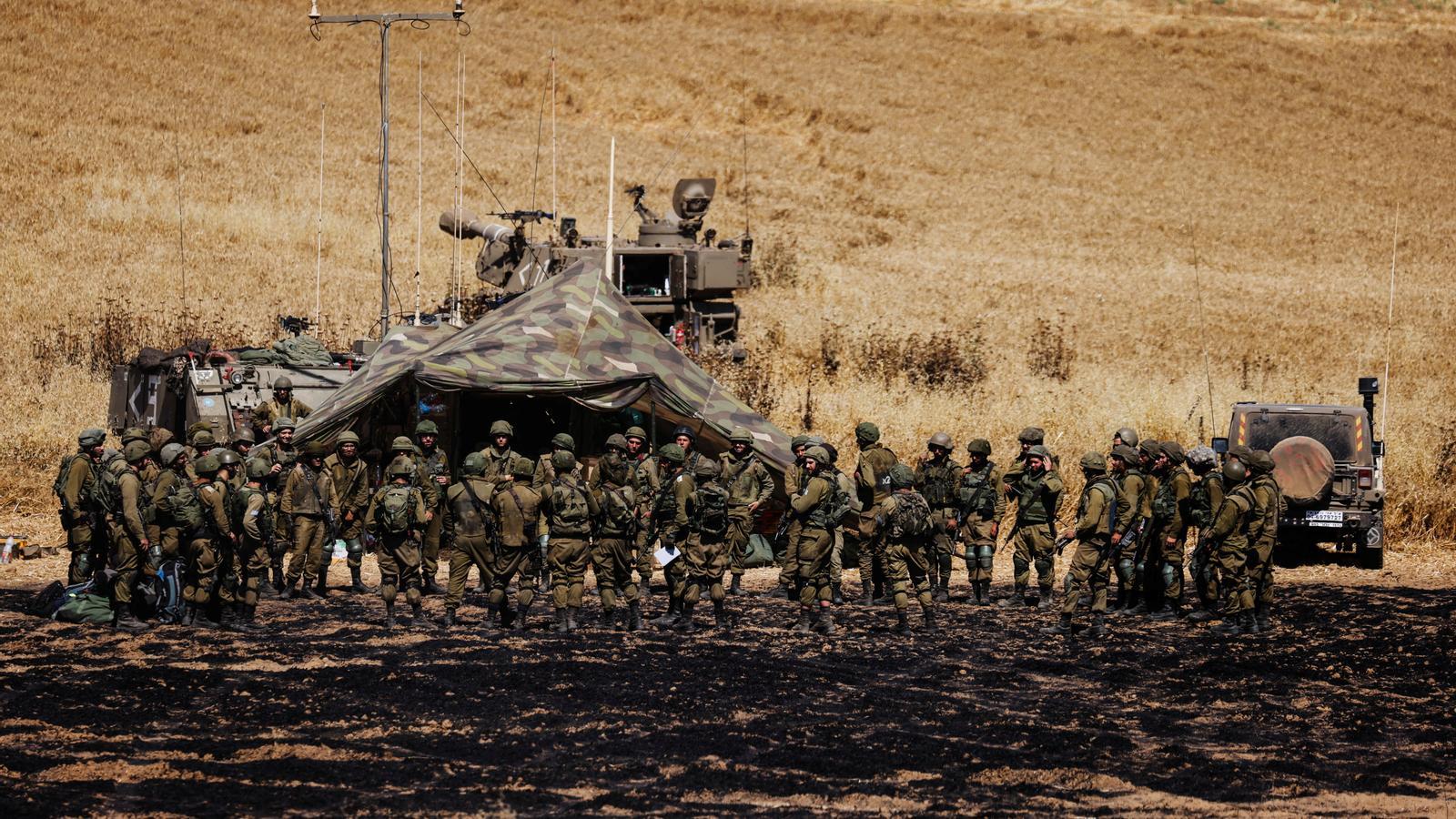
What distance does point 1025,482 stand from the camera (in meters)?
13.7

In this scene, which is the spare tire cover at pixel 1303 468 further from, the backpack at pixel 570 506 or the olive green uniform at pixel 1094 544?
the backpack at pixel 570 506

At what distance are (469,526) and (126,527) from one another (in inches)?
96.9

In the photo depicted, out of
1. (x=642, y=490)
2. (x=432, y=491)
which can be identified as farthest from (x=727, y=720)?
(x=432, y=491)

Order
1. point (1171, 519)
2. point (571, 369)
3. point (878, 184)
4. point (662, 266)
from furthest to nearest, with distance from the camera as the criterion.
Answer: point (878, 184) < point (662, 266) < point (571, 369) < point (1171, 519)

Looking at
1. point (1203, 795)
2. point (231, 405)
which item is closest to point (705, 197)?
point (231, 405)

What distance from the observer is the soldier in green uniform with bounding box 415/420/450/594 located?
1315 centimetres

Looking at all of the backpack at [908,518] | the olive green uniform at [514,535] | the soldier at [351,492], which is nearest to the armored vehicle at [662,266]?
the soldier at [351,492]

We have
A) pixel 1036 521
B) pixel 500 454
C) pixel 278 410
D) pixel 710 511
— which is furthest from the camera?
pixel 278 410

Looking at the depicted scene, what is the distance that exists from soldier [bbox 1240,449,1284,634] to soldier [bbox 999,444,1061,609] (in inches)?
61.0

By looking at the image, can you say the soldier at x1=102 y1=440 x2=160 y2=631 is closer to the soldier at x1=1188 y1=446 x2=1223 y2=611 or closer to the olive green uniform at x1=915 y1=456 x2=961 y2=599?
the olive green uniform at x1=915 y1=456 x2=961 y2=599

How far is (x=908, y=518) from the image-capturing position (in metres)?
12.8

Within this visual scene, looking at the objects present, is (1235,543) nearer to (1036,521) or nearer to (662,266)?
(1036,521)

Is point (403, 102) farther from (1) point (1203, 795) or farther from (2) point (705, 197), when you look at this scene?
(1) point (1203, 795)

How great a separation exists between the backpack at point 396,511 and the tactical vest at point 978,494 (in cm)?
467
